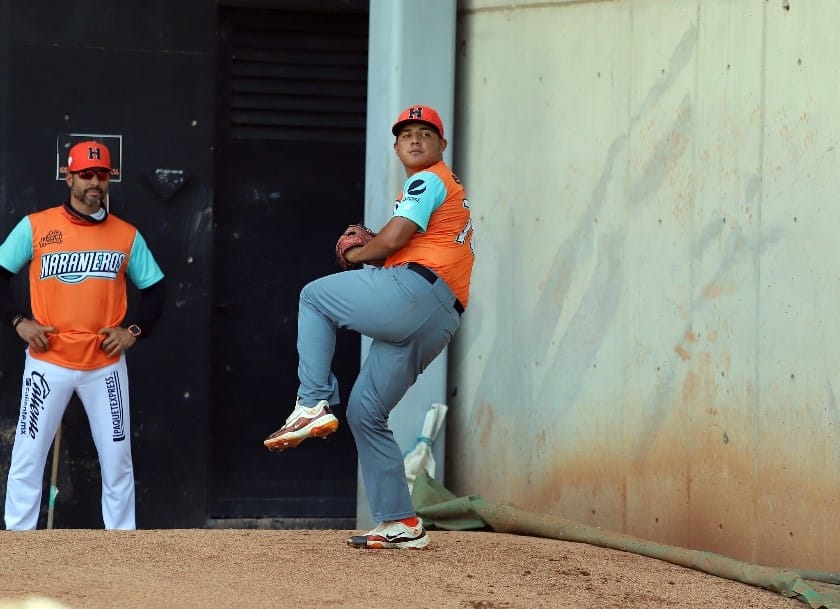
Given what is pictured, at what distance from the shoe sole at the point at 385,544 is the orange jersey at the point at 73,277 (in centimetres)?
220

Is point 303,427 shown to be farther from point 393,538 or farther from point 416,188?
point 416,188

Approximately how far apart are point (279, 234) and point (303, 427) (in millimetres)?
3247

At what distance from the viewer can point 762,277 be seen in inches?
262

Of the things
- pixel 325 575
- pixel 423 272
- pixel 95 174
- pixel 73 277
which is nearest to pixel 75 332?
pixel 73 277

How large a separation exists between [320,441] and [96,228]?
1.95m

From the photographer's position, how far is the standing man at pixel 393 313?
5.86m

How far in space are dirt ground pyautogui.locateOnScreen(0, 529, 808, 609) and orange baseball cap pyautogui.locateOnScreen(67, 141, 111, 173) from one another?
220 cm

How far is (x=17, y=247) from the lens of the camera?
7.81 metres

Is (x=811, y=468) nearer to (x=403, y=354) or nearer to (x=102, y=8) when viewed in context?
(x=403, y=354)

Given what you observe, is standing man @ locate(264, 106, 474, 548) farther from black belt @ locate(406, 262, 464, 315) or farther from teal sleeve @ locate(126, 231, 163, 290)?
teal sleeve @ locate(126, 231, 163, 290)

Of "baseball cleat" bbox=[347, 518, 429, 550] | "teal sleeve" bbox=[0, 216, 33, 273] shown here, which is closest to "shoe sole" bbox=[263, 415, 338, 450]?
"baseball cleat" bbox=[347, 518, 429, 550]

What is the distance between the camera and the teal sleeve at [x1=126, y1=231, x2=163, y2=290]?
7.97 meters

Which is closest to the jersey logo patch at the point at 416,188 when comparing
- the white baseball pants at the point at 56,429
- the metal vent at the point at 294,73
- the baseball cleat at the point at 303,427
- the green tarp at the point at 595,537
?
the baseball cleat at the point at 303,427

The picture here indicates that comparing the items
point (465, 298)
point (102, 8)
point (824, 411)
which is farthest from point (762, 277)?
point (102, 8)
